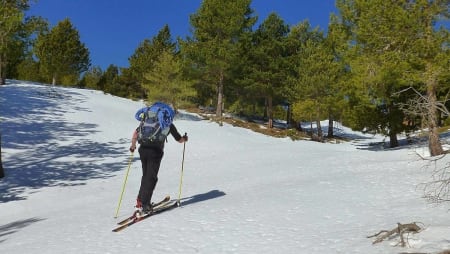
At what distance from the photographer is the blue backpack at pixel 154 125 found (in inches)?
317

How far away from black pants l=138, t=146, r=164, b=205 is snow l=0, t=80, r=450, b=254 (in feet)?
1.63

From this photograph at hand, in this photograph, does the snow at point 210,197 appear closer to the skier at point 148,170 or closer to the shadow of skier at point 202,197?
the shadow of skier at point 202,197

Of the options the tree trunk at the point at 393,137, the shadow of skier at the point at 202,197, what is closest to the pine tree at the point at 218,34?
the tree trunk at the point at 393,137

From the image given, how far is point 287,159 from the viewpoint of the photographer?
1902 centimetres

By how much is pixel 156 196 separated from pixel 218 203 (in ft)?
9.48

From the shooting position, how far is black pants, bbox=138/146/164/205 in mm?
8055

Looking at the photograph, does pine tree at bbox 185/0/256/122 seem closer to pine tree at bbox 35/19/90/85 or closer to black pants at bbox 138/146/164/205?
pine tree at bbox 35/19/90/85

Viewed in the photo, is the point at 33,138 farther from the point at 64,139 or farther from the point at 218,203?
the point at 218,203

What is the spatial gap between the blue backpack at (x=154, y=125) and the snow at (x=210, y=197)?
59.5 inches

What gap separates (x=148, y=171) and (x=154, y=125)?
2.88 feet

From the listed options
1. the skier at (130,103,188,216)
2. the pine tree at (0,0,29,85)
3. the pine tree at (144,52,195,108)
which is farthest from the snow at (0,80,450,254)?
the pine tree at (144,52,195,108)

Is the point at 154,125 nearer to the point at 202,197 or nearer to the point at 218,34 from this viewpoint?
the point at 202,197

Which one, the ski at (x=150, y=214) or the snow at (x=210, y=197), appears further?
the ski at (x=150, y=214)

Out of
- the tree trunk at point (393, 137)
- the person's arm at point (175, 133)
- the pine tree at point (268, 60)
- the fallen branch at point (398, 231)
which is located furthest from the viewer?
the pine tree at point (268, 60)
